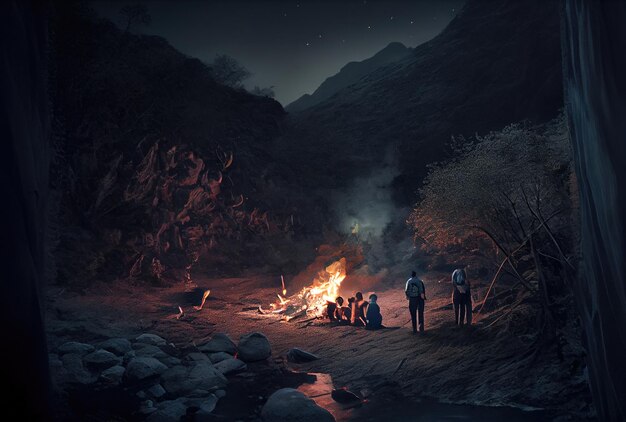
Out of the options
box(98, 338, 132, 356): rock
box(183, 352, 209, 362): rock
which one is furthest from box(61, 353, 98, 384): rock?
box(183, 352, 209, 362): rock

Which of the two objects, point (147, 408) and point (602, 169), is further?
point (147, 408)

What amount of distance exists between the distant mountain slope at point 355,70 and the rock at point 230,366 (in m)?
77.2

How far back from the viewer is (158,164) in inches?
1261

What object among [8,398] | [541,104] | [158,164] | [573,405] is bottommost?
[573,405]

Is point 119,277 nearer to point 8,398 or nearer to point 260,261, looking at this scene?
point 260,261

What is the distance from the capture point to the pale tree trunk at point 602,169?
4.31 metres

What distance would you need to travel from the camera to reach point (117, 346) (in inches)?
581

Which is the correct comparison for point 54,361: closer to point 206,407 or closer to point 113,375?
point 113,375

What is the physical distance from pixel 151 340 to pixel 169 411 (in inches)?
220

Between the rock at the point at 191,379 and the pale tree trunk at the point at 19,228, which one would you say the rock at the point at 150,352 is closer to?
the rock at the point at 191,379

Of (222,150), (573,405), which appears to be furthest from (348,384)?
(222,150)

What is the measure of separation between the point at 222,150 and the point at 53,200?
551 inches

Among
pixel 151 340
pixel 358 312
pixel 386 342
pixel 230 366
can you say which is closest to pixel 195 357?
pixel 230 366

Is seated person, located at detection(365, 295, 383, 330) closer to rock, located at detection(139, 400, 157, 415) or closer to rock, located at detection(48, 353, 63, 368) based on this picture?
rock, located at detection(139, 400, 157, 415)
